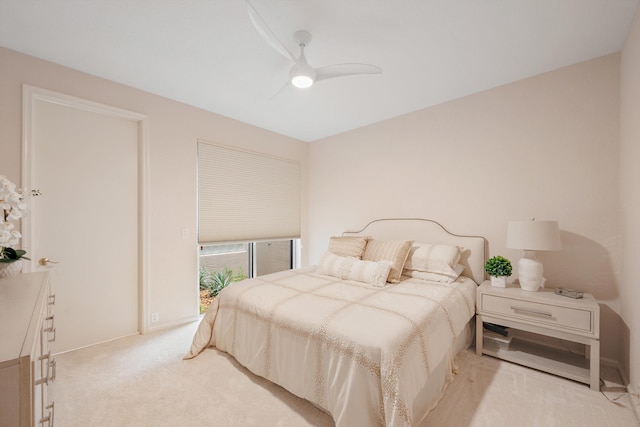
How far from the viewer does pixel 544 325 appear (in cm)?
213

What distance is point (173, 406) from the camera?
1.82 meters

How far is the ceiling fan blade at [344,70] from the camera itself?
2.04 meters

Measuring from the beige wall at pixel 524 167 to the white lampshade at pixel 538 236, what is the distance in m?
0.39

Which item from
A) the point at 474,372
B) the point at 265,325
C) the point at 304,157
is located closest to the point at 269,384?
the point at 265,325

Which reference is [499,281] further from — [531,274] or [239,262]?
[239,262]

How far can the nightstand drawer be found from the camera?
6.54 ft

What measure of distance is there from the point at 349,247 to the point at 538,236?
1.78 m

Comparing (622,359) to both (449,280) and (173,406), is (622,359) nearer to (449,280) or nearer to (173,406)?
(449,280)

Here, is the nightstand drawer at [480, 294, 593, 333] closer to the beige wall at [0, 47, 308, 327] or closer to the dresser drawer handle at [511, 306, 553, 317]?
the dresser drawer handle at [511, 306, 553, 317]

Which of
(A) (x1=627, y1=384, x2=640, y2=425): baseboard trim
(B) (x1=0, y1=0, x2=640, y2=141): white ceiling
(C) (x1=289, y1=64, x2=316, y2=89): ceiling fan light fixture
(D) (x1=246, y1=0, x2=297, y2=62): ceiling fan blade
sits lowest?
(A) (x1=627, y1=384, x2=640, y2=425): baseboard trim

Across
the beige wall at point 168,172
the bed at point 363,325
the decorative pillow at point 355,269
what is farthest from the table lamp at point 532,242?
the beige wall at point 168,172

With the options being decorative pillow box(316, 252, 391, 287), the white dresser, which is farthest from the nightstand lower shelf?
the white dresser

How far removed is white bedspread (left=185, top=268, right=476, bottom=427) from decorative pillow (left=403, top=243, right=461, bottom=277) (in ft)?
0.63

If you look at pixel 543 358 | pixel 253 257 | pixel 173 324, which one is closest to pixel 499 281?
pixel 543 358
